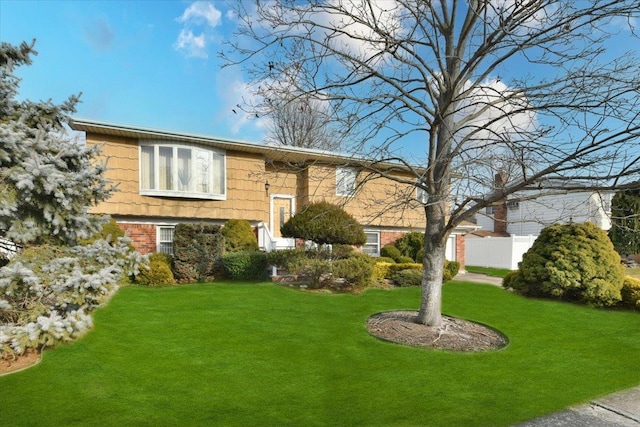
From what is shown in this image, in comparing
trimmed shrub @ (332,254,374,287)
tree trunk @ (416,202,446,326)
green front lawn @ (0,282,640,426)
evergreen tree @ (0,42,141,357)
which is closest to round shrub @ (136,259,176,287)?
green front lawn @ (0,282,640,426)

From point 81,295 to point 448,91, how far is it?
687cm

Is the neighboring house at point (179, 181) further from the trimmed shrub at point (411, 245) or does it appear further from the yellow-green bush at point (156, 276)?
the trimmed shrub at point (411, 245)

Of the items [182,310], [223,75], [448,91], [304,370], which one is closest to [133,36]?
[223,75]

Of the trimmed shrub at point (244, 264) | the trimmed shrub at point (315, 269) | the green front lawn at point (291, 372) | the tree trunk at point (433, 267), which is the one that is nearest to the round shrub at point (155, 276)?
the trimmed shrub at point (244, 264)

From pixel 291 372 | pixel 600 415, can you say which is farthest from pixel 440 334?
pixel 291 372

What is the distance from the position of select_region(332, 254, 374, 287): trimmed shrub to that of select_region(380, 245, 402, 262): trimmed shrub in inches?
250

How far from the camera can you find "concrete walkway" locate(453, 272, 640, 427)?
4125 millimetres

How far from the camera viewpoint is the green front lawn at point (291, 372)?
4.09 m

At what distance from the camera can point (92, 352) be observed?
18.3 feet

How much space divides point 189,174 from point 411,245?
1052cm

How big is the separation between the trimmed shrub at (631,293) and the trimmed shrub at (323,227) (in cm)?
769

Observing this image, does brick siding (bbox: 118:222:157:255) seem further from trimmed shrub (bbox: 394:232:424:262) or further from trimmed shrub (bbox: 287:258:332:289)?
trimmed shrub (bbox: 394:232:424:262)

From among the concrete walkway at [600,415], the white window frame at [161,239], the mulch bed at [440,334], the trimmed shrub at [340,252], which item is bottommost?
the concrete walkway at [600,415]

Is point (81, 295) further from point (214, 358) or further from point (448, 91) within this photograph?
point (448, 91)
